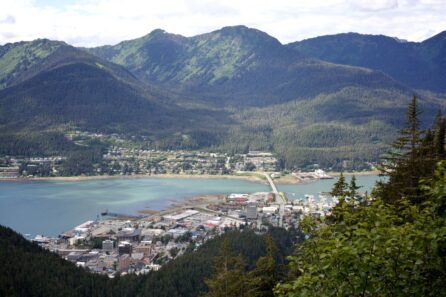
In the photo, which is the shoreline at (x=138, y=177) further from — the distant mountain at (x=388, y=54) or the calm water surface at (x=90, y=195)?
the distant mountain at (x=388, y=54)

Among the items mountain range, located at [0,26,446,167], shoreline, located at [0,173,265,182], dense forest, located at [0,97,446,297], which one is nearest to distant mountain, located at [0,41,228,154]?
mountain range, located at [0,26,446,167]

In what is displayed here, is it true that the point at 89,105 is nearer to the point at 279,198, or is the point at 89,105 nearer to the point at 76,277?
the point at 279,198

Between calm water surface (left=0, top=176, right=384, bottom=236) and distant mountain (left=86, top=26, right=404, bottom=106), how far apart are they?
54.2 meters

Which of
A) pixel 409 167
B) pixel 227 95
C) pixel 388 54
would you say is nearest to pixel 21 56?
pixel 227 95

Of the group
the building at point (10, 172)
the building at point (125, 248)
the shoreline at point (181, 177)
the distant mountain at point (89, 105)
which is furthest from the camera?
the distant mountain at point (89, 105)

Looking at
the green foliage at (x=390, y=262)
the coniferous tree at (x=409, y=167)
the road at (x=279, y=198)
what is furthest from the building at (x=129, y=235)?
the green foliage at (x=390, y=262)

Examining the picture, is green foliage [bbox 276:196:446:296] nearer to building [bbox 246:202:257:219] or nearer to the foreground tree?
the foreground tree

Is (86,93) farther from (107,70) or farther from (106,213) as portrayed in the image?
(106,213)

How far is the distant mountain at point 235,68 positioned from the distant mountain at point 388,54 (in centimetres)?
2184

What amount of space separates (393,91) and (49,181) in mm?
67435

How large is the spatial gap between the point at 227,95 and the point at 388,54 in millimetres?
64015

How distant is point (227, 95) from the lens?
11412 cm

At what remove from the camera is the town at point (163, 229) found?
82.4 ft

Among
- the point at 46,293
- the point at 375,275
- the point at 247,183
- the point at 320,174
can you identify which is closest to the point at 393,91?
the point at 320,174
